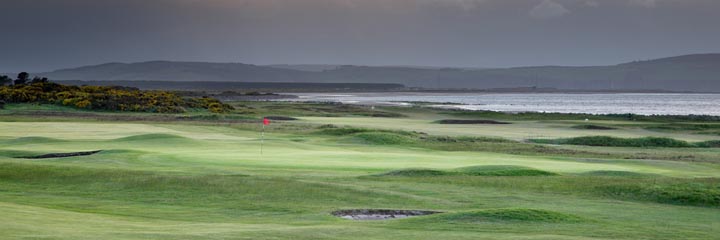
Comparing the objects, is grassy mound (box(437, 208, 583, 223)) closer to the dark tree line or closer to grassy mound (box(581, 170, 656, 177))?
grassy mound (box(581, 170, 656, 177))

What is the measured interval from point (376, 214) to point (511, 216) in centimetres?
315

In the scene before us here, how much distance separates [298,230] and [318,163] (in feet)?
48.7

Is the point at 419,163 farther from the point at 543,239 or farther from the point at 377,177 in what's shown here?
the point at 543,239

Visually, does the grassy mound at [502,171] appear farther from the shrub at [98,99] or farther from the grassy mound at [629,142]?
the shrub at [98,99]

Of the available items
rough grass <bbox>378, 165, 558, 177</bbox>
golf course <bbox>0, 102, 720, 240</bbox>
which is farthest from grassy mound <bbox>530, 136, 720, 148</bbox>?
rough grass <bbox>378, 165, 558, 177</bbox>

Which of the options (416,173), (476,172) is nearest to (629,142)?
(476,172)

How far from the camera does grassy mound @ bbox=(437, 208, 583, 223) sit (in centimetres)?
1767

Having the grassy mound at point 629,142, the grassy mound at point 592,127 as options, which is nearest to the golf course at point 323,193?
the grassy mound at point 629,142

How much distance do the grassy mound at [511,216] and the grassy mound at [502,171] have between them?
9.02 meters

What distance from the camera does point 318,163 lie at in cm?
3025

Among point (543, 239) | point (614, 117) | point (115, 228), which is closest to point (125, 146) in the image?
point (115, 228)

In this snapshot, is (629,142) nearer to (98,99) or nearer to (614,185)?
(614,185)

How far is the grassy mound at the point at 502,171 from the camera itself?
2739 centimetres

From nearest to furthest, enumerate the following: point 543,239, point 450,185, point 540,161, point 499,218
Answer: point 543,239 → point 499,218 → point 450,185 → point 540,161
